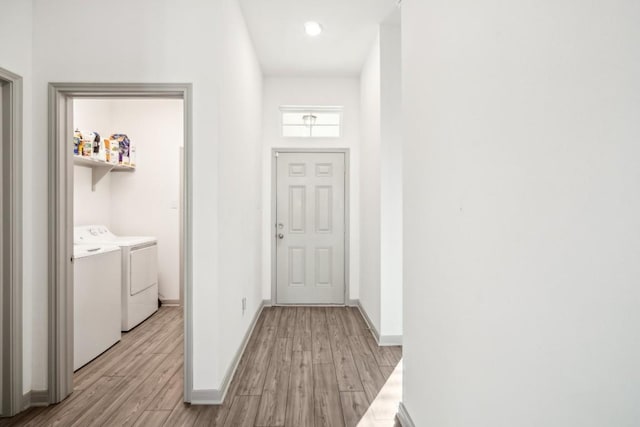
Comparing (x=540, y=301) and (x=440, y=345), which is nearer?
(x=540, y=301)

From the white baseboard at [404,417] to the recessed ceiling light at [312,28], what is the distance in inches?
123

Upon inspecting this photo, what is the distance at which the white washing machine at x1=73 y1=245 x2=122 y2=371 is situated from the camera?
2.56 meters

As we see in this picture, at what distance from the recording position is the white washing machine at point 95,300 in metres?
2.56

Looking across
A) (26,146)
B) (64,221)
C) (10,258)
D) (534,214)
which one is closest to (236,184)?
(64,221)

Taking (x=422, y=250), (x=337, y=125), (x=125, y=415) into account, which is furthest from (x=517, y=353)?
(x=337, y=125)

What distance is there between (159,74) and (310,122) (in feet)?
8.30

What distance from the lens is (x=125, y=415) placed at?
1.99 metres

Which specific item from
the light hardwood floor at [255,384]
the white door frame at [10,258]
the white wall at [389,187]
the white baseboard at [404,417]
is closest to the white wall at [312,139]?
the light hardwood floor at [255,384]

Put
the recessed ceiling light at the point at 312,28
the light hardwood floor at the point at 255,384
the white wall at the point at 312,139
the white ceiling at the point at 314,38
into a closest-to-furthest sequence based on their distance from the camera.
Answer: the light hardwood floor at the point at 255,384 → the white ceiling at the point at 314,38 → the recessed ceiling light at the point at 312,28 → the white wall at the point at 312,139

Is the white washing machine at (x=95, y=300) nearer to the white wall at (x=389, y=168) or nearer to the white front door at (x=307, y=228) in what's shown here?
the white front door at (x=307, y=228)

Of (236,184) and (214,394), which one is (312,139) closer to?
(236,184)

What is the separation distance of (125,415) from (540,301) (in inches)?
89.8

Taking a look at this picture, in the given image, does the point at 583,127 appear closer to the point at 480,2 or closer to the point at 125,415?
the point at 480,2

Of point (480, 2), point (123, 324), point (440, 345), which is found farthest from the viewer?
point (123, 324)
